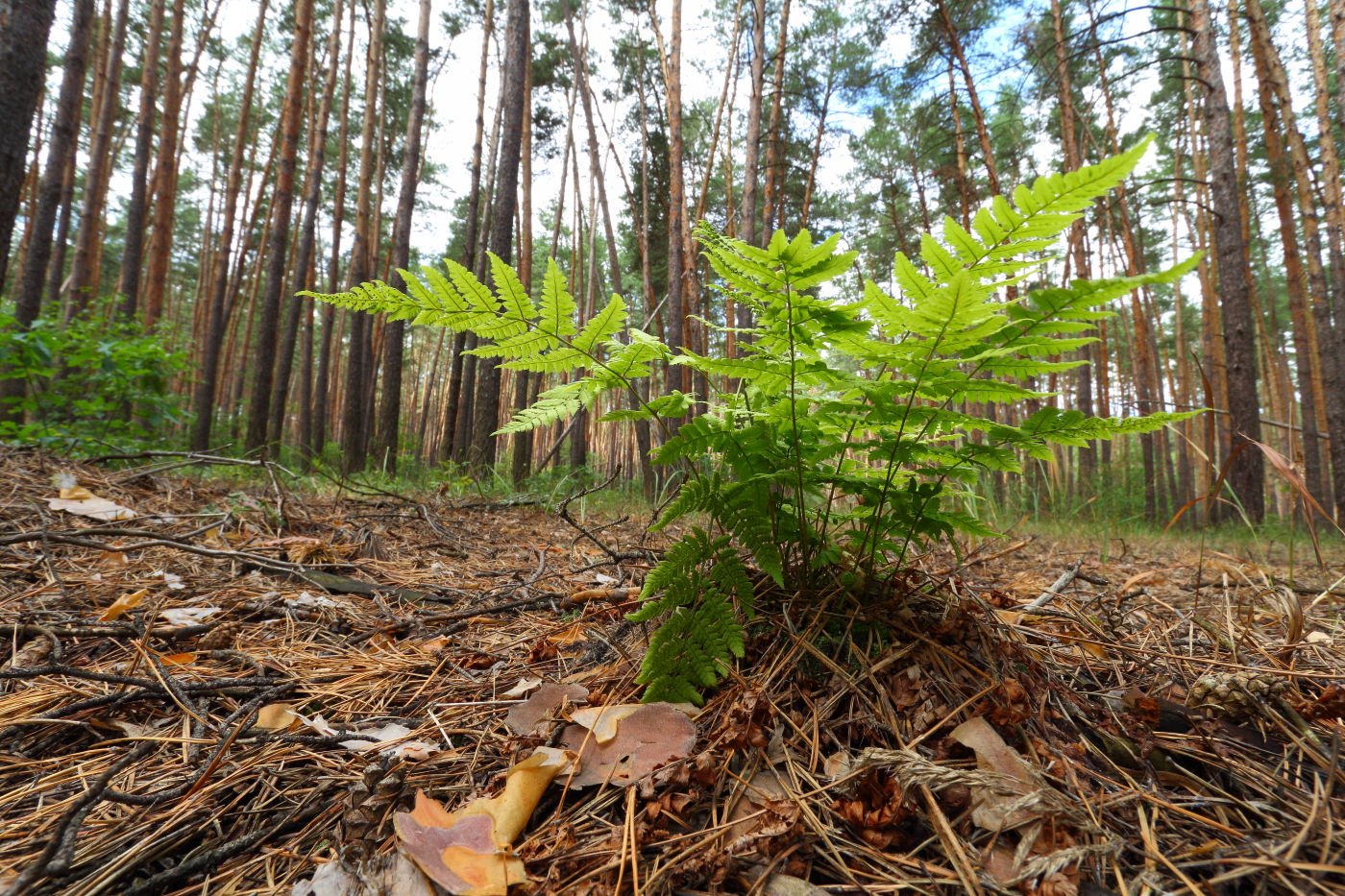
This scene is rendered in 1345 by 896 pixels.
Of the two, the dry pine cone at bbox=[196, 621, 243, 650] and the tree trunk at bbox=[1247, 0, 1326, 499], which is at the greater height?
the tree trunk at bbox=[1247, 0, 1326, 499]

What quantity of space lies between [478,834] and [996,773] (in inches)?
→ 29.9

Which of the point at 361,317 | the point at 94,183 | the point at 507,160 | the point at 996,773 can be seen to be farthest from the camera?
the point at 361,317

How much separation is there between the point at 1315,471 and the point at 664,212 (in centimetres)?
1401

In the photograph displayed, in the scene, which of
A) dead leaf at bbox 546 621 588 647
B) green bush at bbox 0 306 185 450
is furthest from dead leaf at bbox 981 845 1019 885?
green bush at bbox 0 306 185 450

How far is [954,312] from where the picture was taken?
894mm

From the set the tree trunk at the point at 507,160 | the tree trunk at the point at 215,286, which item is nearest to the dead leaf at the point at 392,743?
the tree trunk at the point at 507,160

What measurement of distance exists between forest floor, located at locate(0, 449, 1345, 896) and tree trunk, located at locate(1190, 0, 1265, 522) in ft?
22.0

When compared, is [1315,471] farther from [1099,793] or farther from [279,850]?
[279,850]

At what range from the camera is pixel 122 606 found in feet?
5.23

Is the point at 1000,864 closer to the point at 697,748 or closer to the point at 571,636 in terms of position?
the point at 697,748

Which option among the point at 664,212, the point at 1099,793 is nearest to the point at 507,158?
the point at 1099,793

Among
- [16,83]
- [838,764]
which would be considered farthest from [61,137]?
[838,764]

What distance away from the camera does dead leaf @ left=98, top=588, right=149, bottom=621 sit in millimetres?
1564

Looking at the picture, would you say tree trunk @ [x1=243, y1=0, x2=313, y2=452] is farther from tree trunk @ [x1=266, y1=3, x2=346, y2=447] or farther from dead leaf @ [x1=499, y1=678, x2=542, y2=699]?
dead leaf @ [x1=499, y1=678, x2=542, y2=699]
